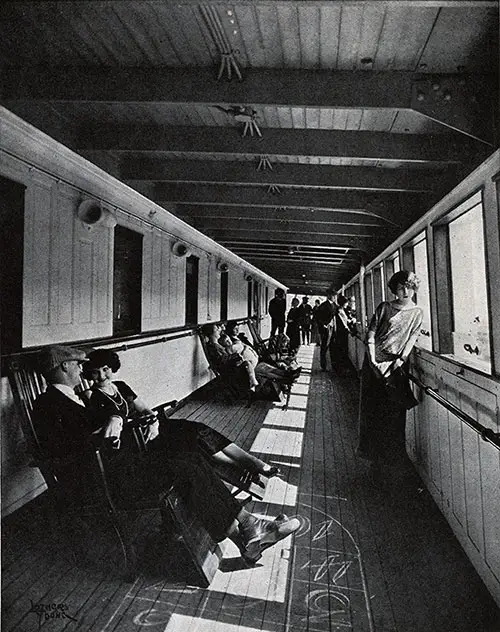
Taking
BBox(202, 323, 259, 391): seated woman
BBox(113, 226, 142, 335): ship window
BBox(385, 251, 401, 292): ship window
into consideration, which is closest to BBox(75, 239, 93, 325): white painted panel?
BBox(113, 226, 142, 335): ship window

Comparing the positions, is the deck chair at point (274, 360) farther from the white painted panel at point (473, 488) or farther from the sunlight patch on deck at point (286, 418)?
the white painted panel at point (473, 488)

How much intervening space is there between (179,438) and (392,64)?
83.1 inches

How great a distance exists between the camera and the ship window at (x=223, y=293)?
873 centimetres

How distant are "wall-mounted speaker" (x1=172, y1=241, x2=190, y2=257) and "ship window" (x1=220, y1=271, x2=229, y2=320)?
3.17 m

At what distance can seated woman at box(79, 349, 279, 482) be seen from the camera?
2309mm

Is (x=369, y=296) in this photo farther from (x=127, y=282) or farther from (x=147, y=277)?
(x=127, y=282)

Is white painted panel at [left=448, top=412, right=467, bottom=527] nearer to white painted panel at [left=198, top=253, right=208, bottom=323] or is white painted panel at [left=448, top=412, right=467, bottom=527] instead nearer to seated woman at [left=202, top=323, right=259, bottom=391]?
seated woman at [left=202, top=323, right=259, bottom=391]

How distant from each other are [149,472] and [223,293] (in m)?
6.86

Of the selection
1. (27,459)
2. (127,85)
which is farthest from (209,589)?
(127,85)

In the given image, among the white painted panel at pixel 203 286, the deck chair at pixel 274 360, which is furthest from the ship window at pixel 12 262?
the white painted panel at pixel 203 286

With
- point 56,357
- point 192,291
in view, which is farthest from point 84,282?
point 192,291

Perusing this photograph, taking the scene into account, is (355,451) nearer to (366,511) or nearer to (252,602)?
(366,511)

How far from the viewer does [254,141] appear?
312 centimetres

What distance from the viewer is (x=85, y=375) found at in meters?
2.39
